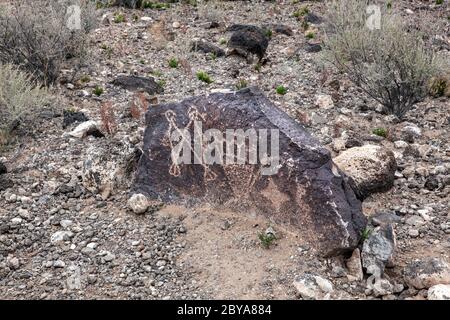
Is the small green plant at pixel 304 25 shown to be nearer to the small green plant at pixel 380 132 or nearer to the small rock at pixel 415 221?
the small green plant at pixel 380 132

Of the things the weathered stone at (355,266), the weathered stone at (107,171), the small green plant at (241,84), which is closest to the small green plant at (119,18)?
the small green plant at (241,84)

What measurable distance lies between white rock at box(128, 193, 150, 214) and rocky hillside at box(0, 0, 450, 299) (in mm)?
13

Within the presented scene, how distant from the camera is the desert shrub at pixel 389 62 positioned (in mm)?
7021

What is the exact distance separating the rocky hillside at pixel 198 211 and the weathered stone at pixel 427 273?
10 millimetres

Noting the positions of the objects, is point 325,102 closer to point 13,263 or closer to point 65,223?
point 65,223

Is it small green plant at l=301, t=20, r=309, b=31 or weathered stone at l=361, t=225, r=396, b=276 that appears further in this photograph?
small green plant at l=301, t=20, r=309, b=31

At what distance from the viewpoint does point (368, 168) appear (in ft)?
16.8

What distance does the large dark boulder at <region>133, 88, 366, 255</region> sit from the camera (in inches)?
163

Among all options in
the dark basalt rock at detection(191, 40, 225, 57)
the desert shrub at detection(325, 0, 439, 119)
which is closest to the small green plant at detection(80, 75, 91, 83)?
the dark basalt rock at detection(191, 40, 225, 57)

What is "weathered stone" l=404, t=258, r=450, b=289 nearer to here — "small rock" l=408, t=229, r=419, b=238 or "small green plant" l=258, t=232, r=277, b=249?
"small rock" l=408, t=229, r=419, b=238

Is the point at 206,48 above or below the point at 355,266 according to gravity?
above

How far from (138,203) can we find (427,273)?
251 centimetres

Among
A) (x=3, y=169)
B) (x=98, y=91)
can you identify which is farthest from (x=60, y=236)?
(x=98, y=91)
